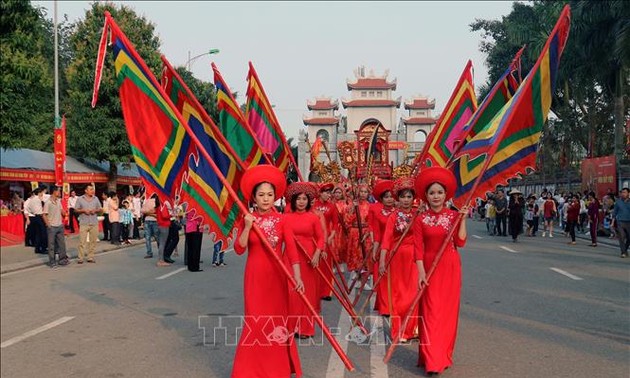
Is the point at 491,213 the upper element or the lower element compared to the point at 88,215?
lower

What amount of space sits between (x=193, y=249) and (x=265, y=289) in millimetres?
7367

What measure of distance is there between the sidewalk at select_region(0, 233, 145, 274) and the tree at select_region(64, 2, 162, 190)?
628 cm

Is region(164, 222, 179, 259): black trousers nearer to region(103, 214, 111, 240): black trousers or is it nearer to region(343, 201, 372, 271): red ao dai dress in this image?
region(343, 201, 372, 271): red ao dai dress

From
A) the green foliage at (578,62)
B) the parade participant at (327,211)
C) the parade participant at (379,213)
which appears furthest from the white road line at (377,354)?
the green foliage at (578,62)

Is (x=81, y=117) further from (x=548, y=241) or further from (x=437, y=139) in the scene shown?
(x=437, y=139)

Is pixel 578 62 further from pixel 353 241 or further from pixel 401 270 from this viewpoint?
Result: pixel 401 270

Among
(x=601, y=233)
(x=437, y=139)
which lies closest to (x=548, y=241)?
(x=601, y=233)

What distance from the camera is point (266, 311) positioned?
465 centimetres

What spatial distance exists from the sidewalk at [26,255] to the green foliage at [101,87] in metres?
6.28

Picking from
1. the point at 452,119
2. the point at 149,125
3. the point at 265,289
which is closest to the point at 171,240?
the point at 452,119

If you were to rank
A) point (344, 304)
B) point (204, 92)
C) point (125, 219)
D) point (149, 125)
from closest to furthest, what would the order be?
point (149, 125) → point (344, 304) → point (125, 219) → point (204, 92)

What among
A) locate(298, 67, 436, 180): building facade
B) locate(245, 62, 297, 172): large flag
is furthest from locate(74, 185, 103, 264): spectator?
locate(298, 67, 436, 180): building facade

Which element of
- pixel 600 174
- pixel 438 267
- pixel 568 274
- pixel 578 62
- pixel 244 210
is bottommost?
pixel 568 274

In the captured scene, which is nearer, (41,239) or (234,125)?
(234,125)
